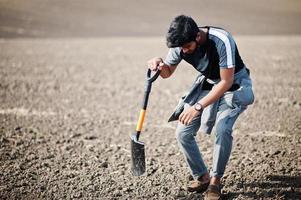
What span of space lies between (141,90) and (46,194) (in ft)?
13.9

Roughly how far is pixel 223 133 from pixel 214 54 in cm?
72

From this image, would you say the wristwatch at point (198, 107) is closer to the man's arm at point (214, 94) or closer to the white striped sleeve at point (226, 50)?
the man's arm at point (214, 94)

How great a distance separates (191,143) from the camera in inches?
156

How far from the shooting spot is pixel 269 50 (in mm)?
11648

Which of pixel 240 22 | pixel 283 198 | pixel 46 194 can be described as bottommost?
pixel 46 194

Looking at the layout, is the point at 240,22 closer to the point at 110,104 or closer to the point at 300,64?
the point at 300,64

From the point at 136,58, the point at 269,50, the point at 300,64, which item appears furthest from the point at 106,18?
the point at 300,64

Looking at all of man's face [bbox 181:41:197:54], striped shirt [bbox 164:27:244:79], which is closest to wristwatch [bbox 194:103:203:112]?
striped shirt [bbox 164:27:244:79]

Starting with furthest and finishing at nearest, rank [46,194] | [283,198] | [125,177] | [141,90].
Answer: [141,90], [125,177], [46,194], [283,198]

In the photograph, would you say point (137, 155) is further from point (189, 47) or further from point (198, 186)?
point (189, 47)

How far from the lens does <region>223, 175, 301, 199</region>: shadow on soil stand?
4078mm

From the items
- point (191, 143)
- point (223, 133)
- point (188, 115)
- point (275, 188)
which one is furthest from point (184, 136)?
point (275, 188)

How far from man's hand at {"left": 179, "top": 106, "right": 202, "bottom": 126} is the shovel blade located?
53 cm

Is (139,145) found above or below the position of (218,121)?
below
